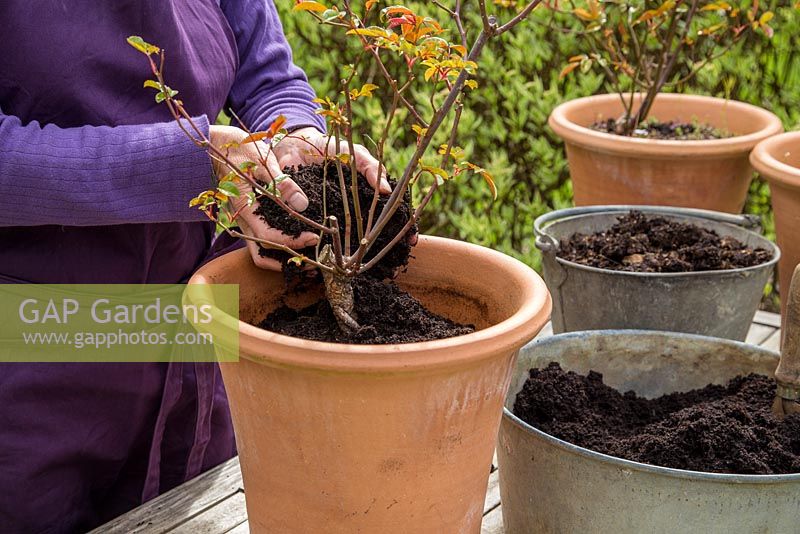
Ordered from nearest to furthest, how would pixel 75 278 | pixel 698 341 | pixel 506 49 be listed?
1. pixel 75 278
2. pixel 698 341
3. pixel 506 49

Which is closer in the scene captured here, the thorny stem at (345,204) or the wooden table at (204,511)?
the thorny stem at (345,204)

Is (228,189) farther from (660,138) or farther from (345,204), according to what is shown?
(660,138)

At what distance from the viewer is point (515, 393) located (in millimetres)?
1627

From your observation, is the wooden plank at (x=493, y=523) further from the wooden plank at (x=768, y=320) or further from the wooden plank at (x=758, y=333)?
the wooden plank at (x=768, y=320)

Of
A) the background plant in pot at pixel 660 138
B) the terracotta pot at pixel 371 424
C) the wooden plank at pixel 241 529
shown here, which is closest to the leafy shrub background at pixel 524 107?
the background plant in pot at pixel 660 138

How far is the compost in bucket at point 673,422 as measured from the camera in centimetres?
138

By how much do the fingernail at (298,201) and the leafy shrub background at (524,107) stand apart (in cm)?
235

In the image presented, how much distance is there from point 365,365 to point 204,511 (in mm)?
757

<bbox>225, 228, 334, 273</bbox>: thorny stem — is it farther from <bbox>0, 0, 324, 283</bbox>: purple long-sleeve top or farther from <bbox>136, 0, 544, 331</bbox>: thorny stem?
<bbox>0, 0, 324, 283</bbox>: purple long-sleeve top

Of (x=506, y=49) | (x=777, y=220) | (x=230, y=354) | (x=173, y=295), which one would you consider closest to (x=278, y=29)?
(x=173, y=295)

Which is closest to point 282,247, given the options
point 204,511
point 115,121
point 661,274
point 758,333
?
point 115,121

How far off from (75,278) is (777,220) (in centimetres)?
157

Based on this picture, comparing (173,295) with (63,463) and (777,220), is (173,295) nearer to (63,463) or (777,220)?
(63,463)

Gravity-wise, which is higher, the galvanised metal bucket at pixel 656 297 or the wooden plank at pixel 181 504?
the galvanised metal bucket at pixel 656 297
